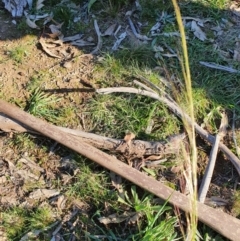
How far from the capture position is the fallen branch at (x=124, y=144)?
3.60 metres

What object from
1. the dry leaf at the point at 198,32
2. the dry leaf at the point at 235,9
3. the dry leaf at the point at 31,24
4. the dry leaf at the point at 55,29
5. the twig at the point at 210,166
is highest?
the dry leaf at the point at 235,9

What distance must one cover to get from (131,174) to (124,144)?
0.84ft

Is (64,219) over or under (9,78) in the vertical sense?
under

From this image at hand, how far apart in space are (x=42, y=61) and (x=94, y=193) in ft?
4.26

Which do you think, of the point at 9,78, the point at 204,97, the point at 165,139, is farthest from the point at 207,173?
the point at 9,78

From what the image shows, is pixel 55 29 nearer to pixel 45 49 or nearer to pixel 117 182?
pixel 45 49

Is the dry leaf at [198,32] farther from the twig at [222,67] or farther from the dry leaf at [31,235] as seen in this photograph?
the dry leaf at [31,235]

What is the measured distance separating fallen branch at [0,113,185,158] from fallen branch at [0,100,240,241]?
0.21 ft

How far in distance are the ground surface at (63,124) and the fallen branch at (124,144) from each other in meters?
0.10

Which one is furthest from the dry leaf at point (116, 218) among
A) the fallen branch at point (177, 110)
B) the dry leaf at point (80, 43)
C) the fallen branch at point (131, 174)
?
the dry leaf at point (80, 43)

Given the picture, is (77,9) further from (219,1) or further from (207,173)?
(207,173)

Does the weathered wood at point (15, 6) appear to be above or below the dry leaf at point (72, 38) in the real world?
above

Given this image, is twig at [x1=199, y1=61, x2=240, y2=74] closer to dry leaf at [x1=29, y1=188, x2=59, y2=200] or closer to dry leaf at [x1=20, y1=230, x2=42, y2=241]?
dry leaf at [x1=29, y1=188, x2=59, y2=200]

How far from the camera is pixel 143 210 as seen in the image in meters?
3.32
